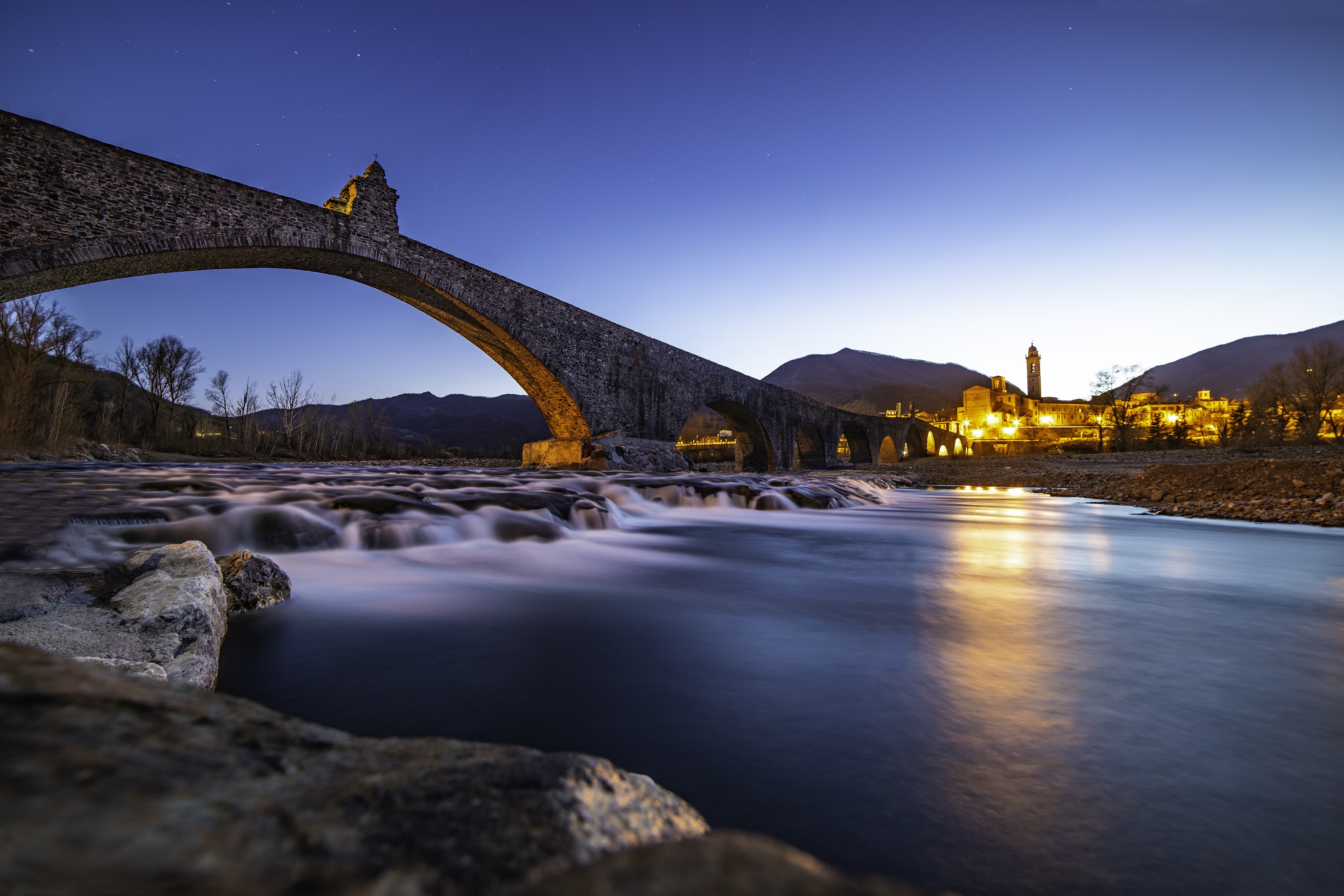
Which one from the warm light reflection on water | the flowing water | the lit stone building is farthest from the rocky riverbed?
the lit stone building

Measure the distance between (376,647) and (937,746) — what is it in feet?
6.94

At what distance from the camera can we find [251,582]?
9.29 ft

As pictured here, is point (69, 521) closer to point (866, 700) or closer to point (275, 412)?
point (866, 700)

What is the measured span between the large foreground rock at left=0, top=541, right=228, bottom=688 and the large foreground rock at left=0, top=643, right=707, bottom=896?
1362 mm

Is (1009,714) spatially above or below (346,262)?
below

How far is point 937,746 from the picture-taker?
1681mm

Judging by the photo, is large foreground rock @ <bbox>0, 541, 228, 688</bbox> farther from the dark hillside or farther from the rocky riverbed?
the dark hillside

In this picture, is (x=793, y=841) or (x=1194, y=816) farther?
(x=1194, y=816)

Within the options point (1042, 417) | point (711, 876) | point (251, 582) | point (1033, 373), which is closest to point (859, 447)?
point (251, 582)

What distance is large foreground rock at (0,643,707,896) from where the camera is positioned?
0.44 metres

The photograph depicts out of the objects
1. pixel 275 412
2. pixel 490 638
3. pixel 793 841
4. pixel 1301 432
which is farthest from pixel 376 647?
pixel 275 412

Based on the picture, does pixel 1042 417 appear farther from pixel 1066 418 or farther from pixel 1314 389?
pixel 1314 389

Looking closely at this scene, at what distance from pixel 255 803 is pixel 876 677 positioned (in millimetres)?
2079

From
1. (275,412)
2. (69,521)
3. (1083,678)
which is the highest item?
(275,412)
